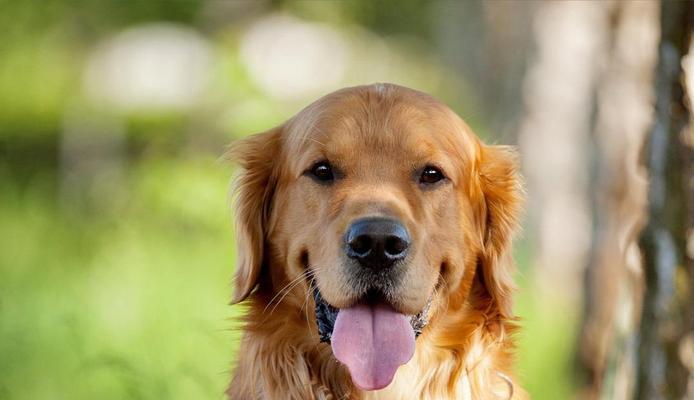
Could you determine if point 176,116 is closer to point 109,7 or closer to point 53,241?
point 109,7

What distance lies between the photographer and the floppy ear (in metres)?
4.43

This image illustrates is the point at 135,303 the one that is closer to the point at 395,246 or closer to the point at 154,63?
the point at 395,246

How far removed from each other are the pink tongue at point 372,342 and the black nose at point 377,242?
19 cm

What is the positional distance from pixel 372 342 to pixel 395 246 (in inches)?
14.1

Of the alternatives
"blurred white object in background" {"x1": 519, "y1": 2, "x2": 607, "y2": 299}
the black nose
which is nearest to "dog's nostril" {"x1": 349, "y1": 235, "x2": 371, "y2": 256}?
the black nose

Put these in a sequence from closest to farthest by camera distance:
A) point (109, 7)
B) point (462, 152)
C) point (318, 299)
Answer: point (318, 299) → point (462, 152) → point (109, 7)

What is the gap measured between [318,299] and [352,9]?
16.6 metres

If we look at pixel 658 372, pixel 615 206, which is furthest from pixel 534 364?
pixel 658 372

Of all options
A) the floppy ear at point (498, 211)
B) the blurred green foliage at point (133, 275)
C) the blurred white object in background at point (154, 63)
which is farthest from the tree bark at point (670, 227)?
the blurred white object in background at point (154, 63)

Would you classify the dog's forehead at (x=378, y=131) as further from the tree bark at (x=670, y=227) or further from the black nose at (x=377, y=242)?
the tree bark at (x=670, y=227)

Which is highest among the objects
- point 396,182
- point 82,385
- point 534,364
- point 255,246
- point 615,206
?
point 396,182

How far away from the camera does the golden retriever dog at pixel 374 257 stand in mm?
3867

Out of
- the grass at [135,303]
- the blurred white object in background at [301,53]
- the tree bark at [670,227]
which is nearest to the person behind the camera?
the tree bark at [670,227]

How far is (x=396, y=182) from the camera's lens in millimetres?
4070
